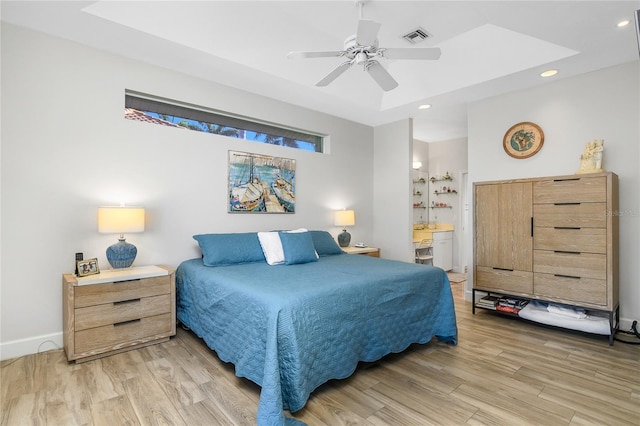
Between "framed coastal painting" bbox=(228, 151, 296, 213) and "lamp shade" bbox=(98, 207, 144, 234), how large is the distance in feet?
3.76

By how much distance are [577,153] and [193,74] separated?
419 centimetres

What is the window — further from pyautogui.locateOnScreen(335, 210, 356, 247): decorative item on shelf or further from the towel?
the towel

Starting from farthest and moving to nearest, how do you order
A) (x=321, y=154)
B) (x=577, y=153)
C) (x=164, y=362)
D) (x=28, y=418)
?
(x=321, y=154) → (x=577, y=153) → (x=164, y=362) → (x=28, y=418)

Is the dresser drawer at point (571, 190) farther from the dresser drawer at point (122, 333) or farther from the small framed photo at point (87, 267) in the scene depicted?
the small framed photo at point (87, 267)

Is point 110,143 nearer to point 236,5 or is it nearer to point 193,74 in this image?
A: point 193,74

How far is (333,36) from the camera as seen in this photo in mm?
3211

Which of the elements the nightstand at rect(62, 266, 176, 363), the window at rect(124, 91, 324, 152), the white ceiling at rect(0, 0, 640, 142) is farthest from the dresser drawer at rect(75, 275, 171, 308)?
the white ceiling at rect(0, 0, 640, 142)

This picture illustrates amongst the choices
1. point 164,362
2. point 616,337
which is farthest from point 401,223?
point 164,362

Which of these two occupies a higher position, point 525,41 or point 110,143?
point 525,41

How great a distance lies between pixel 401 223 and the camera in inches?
193

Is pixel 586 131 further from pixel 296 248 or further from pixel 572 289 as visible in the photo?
pixel 296 248

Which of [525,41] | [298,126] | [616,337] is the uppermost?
[525,41]

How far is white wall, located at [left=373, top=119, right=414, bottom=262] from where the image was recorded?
15.9ft

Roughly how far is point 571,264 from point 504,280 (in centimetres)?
64
